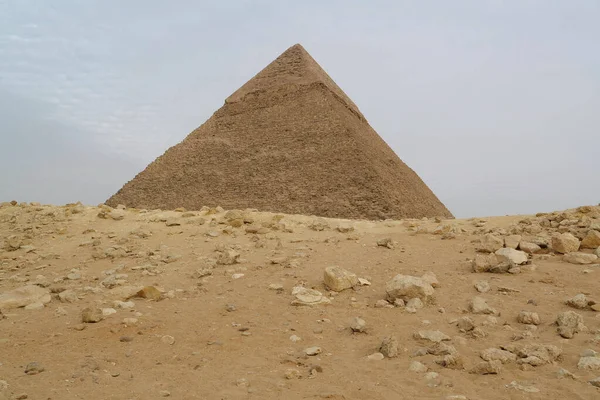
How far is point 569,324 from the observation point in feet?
10.8

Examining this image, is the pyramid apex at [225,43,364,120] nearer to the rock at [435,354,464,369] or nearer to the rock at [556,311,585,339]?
the rock at [556,311,585,339]

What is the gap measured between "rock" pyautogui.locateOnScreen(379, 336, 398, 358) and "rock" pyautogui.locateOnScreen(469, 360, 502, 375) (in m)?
0.51

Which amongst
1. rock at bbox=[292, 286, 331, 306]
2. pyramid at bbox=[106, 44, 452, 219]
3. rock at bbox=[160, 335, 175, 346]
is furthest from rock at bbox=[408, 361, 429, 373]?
pyramid at bbox=[106, 44, 452, 219]

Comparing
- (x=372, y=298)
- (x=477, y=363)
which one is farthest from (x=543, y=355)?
(x=372, y=298)


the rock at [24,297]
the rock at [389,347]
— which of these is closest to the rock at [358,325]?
the rock at [389,347]

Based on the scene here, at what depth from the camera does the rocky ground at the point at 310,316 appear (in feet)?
9.04

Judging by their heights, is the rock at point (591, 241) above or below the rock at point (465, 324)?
above

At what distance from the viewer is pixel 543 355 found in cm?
284

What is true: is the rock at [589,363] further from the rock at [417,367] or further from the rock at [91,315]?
the rock at [91,315]

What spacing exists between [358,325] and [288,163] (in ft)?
66.2

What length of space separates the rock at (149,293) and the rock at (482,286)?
9.99 ft

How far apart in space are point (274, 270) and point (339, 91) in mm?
26697

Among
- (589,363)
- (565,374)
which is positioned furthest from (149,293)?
(589,363)

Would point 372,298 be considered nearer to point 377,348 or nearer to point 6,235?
point 377,348
